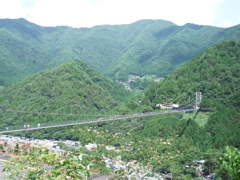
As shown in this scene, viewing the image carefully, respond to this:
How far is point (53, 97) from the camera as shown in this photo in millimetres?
38250

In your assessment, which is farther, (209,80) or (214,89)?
(209,80)

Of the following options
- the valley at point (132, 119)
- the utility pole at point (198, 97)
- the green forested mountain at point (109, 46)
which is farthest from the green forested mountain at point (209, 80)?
the green forested mountain at point (109, 46)

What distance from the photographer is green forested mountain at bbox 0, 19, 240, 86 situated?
7345 centimetres

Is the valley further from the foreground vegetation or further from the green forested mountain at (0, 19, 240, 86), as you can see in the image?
the green forested mountain at (0, 19, 240, 86)

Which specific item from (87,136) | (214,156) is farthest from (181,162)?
(87,136)

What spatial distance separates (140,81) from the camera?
7119 centimetres

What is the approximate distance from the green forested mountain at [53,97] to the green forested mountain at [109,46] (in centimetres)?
1593

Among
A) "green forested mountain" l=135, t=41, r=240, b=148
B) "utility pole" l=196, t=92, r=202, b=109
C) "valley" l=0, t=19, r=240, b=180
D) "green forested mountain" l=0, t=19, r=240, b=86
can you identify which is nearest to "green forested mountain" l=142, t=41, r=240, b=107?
"green forested mountain" l=135, t=41, r=240, b=148

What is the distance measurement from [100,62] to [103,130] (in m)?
68.5

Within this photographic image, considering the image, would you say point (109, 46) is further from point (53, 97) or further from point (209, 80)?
point (209, 80)

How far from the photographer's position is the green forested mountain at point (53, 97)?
3409 centimetres

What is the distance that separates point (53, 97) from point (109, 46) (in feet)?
239

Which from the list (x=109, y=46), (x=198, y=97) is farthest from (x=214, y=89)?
(x=109, y=46)

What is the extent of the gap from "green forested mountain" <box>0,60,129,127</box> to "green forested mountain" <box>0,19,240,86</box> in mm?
15929
